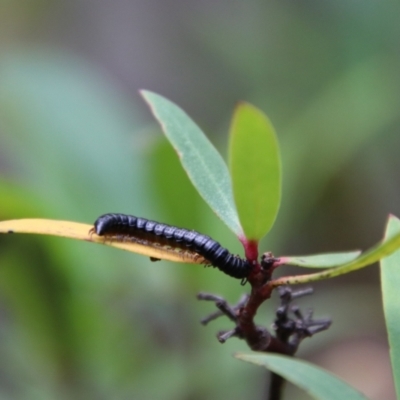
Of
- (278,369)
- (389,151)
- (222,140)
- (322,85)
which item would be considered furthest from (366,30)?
(278,369)

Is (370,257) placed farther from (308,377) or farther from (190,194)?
(190,194)

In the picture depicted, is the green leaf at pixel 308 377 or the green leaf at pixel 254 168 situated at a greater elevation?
the green leaf at pixel 254 168

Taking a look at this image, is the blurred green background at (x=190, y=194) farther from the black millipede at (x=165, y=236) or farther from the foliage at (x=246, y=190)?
the foliage at (x=246, y=190)

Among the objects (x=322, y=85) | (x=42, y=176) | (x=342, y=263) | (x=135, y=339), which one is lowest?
(x=135, y=339)

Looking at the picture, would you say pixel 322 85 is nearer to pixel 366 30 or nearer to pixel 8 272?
pixel 366 30

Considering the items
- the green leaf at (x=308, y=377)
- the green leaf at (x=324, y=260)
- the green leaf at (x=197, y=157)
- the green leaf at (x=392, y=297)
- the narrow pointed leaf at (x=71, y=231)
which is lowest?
the green leaf at (x=308, y=377)

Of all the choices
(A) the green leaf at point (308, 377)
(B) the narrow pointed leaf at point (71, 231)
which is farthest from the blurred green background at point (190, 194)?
(A) the green leaf at point (308, 377)
